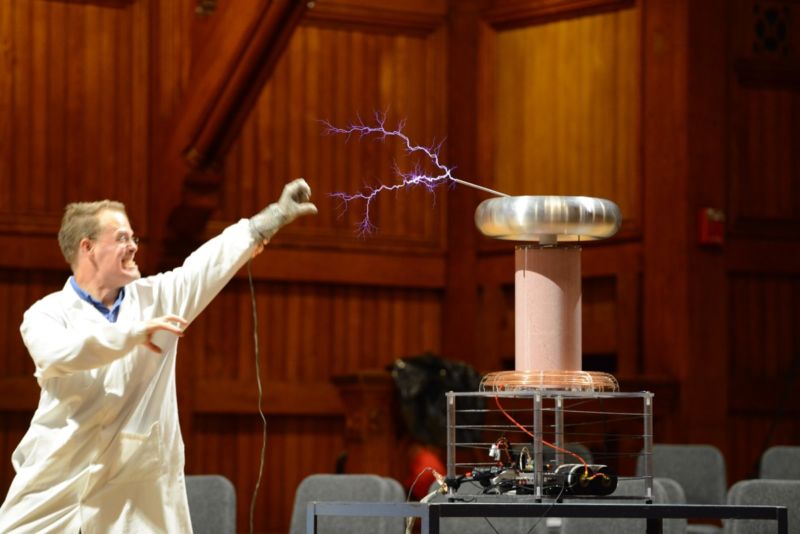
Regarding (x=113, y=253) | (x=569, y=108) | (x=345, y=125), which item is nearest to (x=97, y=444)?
(x=113, y=253)

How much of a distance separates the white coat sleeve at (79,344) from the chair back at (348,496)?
1544 mm

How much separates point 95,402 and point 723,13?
15.6 ft

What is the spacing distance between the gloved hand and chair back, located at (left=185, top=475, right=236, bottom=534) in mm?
1306

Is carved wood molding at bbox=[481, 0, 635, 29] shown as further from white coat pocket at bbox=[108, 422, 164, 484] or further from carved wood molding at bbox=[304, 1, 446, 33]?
white coat pocket at bbox=[108, 422, 164, 484]

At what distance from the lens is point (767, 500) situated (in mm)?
3873

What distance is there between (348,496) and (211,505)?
17.5 inches

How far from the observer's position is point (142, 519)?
3.18m

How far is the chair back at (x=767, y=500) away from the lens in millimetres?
3828

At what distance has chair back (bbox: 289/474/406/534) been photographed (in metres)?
4.41

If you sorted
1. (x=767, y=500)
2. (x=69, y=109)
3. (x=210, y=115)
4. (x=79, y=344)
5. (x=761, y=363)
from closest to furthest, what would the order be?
(x=79, y=344) < (x=767, y=500) < (x=210, y=115) < (x=69, y=109) < (x=761, y=363)

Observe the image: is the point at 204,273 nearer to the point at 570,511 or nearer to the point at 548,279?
the point at 548,279

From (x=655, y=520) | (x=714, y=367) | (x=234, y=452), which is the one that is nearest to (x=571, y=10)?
(x=714, y=367)

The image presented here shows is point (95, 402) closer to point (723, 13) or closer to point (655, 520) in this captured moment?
point (655, 520)

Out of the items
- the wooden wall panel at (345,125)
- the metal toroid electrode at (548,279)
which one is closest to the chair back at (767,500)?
the metal toroid electrode at (548,279)
